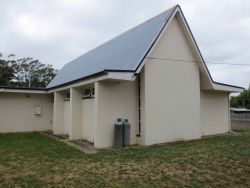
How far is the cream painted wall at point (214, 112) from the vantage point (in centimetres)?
1493

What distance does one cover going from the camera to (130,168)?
7059 mm

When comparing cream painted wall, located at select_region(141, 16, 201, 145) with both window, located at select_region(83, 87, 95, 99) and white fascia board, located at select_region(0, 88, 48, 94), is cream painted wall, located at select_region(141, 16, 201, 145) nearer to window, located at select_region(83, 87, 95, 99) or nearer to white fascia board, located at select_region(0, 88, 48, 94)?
window, located at select_region(83, 87, 95, 99)

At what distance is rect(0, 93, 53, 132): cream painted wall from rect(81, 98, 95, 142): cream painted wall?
225 inches

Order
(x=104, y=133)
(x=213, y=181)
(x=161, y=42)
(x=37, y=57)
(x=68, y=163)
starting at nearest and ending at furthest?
(x=213, y=181) → (x=68, y=163) → (x=104, y=133) → (x=161, y=42) → (x=37, y=57)

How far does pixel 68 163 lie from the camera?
306 inches

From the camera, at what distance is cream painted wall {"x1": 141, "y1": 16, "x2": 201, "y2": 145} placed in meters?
11.4

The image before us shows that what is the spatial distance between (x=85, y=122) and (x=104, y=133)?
2373 millimetres

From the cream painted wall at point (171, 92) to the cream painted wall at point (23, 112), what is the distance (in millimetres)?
8990

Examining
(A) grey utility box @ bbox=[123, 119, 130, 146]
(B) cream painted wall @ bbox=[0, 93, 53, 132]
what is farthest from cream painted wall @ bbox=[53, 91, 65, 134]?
(A) grey utility box @ bbox=[123, 119, 130, 146]

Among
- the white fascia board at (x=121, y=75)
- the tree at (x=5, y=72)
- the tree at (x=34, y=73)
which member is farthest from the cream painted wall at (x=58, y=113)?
the tree at (x=34, y=73)

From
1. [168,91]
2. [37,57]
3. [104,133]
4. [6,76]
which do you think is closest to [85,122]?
[104,133]

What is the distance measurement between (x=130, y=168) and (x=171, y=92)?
5.81 m

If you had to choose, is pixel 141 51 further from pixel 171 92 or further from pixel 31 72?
pixel 31 72

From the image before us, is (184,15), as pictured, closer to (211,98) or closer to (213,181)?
(211,98)
